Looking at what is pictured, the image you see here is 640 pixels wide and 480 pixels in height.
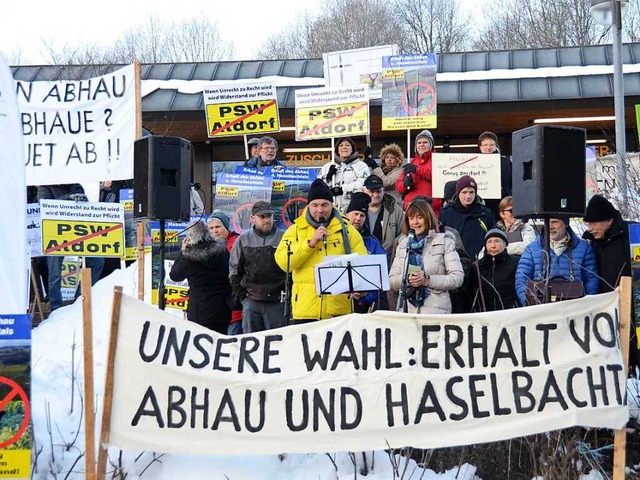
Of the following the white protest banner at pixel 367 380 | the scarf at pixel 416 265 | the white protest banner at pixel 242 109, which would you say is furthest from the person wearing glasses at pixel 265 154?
the white protest banner at pixel 367 380

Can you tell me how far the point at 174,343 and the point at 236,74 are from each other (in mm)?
12344

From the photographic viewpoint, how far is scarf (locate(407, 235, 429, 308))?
6.73 meters

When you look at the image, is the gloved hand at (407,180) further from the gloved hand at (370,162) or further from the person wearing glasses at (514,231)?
the person wearing glasses at (514,231)

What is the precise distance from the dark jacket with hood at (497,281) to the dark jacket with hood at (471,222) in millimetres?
868

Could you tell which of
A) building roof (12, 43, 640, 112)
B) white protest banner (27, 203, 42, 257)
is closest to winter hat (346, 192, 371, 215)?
white protest banner (27, 203, 42, 257)

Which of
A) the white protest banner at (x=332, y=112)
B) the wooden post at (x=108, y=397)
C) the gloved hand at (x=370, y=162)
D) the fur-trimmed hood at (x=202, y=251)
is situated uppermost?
the white protest banner at (x=332, y=112)

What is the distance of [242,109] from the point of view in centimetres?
1123

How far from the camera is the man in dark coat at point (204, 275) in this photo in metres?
7.98

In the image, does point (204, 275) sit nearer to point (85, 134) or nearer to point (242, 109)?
point (85, 134)

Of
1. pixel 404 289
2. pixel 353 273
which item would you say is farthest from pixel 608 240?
pixel 353 273

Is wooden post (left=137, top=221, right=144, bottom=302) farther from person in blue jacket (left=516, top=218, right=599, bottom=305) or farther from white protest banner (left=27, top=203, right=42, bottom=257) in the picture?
person in blue jacket (left=516, top=218, right=599, bottom=305)

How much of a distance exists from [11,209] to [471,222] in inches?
179

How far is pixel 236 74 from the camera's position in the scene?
16828mm

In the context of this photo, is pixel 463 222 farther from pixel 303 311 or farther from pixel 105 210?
pixel 105 210
